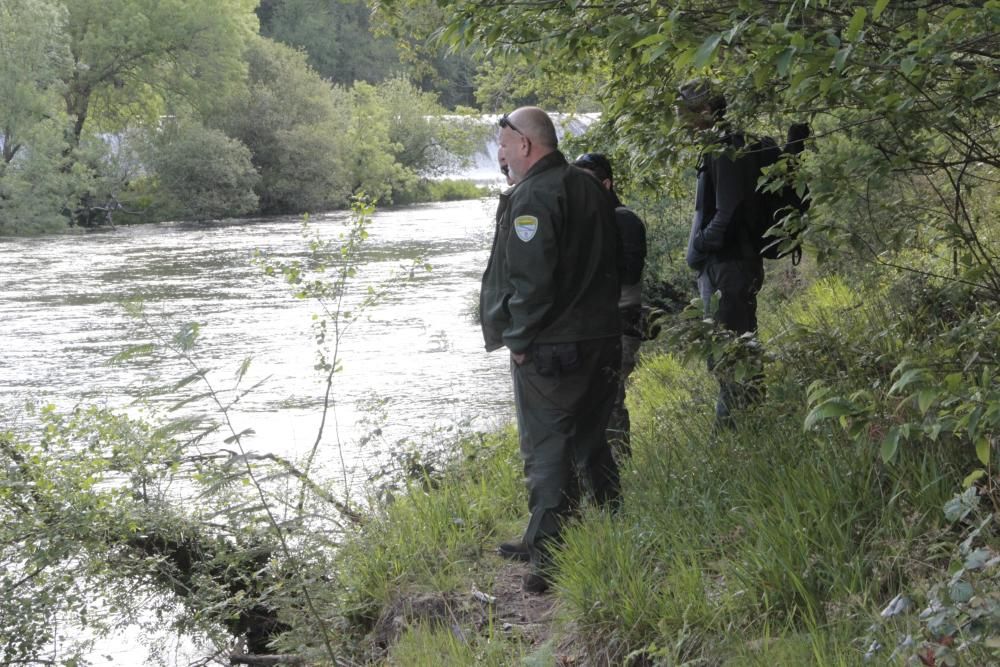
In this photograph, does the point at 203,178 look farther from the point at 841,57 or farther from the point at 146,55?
the point at 841,57

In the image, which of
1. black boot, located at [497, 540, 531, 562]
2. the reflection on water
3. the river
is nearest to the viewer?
black boot, located at [497, 540, 531, 562]

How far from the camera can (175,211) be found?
45219 mm

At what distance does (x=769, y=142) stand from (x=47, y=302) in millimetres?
18110

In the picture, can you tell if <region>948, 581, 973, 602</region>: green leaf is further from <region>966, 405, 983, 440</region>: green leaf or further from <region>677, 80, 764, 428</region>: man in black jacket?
<region>677, 80, 764, 428</region>: man in black jacket

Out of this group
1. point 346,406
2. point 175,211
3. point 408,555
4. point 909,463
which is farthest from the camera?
point 175,211

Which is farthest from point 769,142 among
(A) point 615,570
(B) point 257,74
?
(B) point 257,74

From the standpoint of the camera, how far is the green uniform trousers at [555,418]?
15.8ft

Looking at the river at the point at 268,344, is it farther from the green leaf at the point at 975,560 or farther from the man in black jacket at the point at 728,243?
the green leaf at the point at 975,560

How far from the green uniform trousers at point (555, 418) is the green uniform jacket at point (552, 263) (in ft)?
0.25

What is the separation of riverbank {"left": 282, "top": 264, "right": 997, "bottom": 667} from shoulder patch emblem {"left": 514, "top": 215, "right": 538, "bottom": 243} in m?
0.91

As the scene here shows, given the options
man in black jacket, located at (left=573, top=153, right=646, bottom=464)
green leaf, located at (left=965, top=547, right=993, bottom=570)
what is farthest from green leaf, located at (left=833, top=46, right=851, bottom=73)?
man in black jacket, located at (left=573, top=153, right=646, bottom=464)

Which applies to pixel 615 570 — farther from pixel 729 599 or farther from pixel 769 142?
pixel 769 142

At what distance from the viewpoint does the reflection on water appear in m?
12.0

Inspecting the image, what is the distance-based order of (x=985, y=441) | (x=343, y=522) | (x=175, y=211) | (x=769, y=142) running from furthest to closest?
1. (x=175, y=211)
2. (x=343, y=522)
3. (x=769, y=142)
4. (x=985, y=441)
